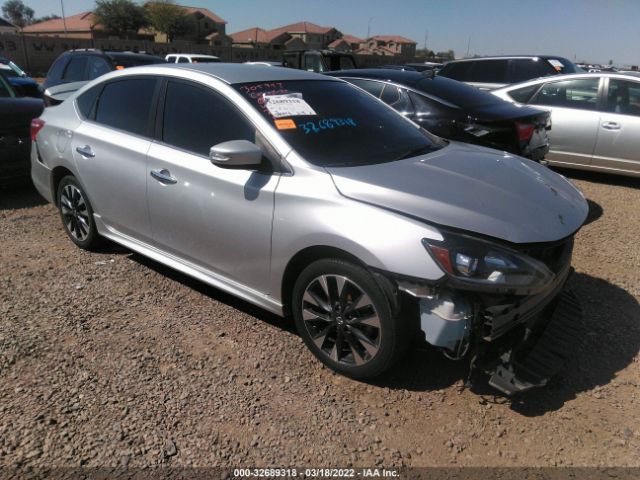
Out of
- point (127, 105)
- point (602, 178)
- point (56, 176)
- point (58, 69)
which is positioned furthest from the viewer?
point (58, 69)

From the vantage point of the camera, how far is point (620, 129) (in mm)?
6777

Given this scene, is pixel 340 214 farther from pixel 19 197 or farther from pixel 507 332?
pixel 19 197

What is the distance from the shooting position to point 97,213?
13.9ft

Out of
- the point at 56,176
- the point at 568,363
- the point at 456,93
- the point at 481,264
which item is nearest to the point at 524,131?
the point at 456,93

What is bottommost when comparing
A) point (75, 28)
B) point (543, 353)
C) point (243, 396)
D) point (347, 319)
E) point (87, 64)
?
point (243, 396)

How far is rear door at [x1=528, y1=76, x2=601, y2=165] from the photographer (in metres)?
7.04

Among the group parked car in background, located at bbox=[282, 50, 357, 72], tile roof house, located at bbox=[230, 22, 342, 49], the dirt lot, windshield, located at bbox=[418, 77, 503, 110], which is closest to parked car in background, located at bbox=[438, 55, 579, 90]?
windshield, located at bbox=[418, 77, 503, 110]

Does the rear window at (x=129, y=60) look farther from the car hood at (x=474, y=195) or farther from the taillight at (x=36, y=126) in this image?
the car hood at (x=474, y=195)

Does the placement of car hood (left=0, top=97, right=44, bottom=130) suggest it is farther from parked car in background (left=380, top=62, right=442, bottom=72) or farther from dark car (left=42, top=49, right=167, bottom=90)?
parked car in background (left=380, top=62, right=442, bottom=72)

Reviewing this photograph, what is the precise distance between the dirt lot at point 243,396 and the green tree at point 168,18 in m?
69.1

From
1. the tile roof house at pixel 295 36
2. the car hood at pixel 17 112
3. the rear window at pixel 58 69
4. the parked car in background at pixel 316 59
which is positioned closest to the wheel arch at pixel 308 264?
the car hood at pixel 17 112

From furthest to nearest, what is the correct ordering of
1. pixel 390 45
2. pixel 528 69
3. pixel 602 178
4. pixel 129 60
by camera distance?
pixel 390 45
pixel 528 69
pixel 129 60
pixel 602 178

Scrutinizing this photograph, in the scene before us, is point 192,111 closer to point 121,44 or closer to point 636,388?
point 636,388

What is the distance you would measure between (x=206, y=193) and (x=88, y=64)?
8.48 meters
